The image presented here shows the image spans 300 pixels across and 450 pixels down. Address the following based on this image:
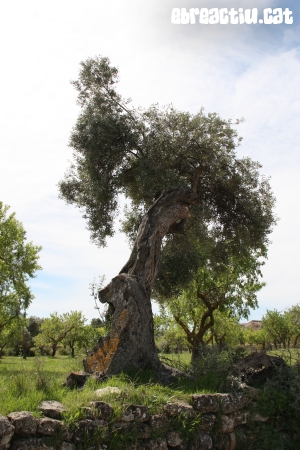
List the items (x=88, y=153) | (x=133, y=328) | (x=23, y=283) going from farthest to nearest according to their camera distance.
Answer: (x=23, y=283), (x=88, y=153), (x=133, y=328)

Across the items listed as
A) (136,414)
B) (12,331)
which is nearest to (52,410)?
(136,414)

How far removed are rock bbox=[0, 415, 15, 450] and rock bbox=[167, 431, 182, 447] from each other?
9.33 ft

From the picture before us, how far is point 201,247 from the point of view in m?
19.2

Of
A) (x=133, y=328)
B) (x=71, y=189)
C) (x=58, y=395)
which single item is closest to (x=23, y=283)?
(x=71, y=189)

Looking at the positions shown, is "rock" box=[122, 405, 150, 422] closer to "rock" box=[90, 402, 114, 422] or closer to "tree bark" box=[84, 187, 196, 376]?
"rock" box=[90, 402, 114, 422]

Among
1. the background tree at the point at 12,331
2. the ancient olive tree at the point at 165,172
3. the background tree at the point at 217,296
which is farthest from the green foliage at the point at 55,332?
the ancient olive tree at the point at 165,172

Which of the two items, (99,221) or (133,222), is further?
(133,222)

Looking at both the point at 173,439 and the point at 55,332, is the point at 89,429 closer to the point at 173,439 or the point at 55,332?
the point at 173,439

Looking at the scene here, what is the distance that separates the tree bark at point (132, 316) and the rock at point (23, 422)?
3.52m

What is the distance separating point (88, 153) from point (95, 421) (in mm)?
12153

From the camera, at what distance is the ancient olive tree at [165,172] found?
16.3 m

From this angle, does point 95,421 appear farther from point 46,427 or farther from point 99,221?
point 99,221

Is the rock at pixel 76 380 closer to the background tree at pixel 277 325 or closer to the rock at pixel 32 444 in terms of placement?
the rock at pixel 32 444

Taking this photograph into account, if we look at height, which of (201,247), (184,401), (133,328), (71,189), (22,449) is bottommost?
(22,449)
